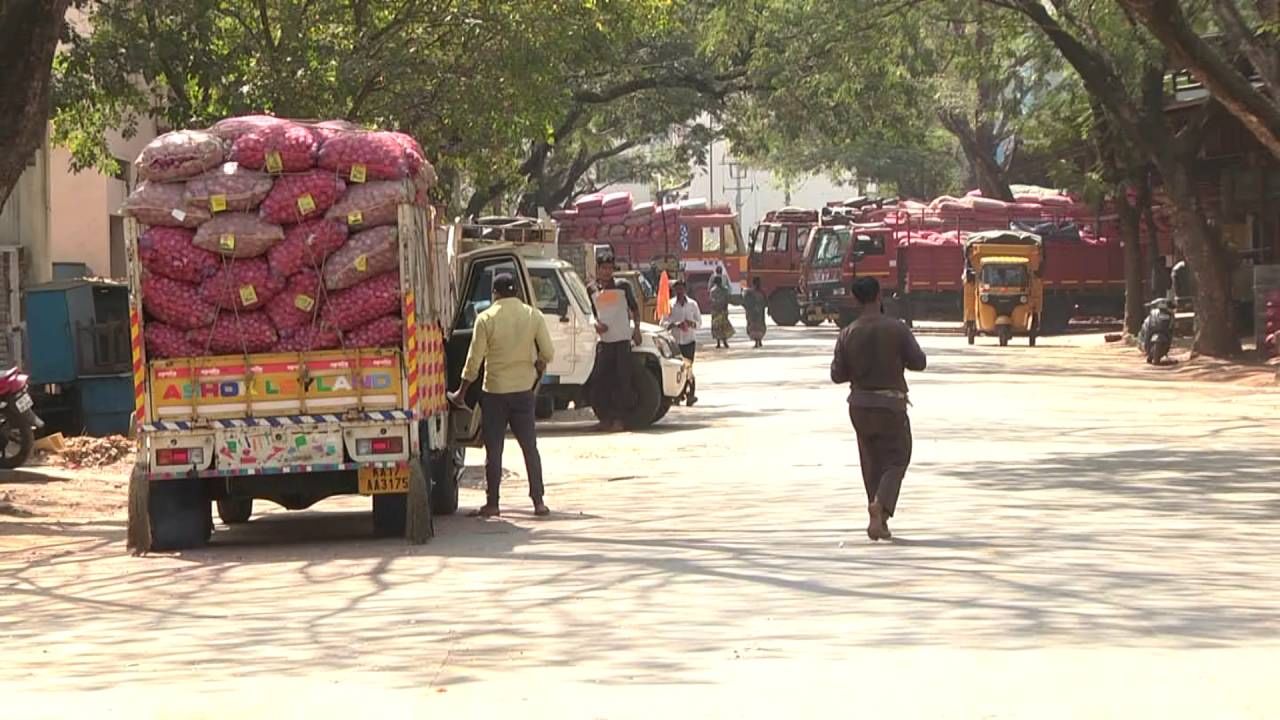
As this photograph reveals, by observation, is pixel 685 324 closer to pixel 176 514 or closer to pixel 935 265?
pixel 176 514

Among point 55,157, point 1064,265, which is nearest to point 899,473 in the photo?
point 55,157

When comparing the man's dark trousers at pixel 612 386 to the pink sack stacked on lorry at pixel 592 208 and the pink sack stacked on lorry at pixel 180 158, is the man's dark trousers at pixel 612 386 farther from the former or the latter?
the pink sack stacked on lorry at pixel 592 208

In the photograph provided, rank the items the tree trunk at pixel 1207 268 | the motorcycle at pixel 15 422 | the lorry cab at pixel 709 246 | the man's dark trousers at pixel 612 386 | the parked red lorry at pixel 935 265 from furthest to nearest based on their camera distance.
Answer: the lorry cab at pixel 709 246, the parked red lorry at pixel 935 265, the tree trunk at pixel 1207 268, the man's dark trousers at pixel 612 386, the motorcycle at pixel 15 422

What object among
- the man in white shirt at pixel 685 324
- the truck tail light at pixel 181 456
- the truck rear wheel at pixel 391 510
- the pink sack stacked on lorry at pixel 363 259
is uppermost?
the pink sack stacked on lorry at pixel 363 259

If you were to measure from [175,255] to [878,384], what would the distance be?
4540 mm

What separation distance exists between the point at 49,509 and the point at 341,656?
30.0ft

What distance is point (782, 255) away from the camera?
58.7 metres

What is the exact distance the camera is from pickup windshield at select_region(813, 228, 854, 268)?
180 ft

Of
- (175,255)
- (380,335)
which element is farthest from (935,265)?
(175,255)

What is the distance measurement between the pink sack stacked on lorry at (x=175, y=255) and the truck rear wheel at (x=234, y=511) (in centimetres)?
270

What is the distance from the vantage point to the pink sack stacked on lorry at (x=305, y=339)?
1368 cm

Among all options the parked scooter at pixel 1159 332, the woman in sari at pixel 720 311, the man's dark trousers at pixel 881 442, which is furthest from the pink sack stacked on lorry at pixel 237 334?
the woman in sari at pixel 720 311

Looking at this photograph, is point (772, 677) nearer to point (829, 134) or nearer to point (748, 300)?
point (829, 134)

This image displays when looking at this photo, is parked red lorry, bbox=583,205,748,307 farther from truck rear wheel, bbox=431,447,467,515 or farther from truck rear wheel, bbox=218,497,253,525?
truck rear wheel, bbox=431,447,467,515
